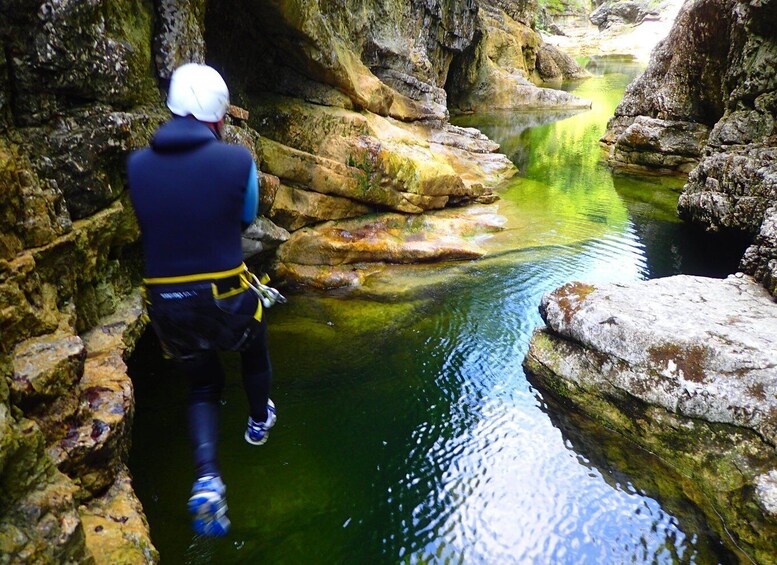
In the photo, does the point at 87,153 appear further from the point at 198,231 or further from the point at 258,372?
the point at 258,372

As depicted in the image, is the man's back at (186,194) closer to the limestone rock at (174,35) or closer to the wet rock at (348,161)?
the limestone rock at (174,35)

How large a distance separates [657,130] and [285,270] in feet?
51.5

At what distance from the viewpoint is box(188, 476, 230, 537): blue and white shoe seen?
3285 millimetres

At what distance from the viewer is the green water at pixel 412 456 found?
4.79m

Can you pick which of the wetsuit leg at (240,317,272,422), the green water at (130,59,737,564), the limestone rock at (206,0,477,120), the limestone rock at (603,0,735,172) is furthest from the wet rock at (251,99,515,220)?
the limestone rock at (603,0,735,172)

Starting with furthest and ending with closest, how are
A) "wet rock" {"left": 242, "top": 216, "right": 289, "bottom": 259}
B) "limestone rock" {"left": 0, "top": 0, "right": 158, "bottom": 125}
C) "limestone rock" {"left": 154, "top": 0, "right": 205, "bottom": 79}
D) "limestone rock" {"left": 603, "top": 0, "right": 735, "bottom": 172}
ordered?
"limestone rock" {"left": 603, "top": 0, "right": 735, "bottom": 172}
"wet rock" {"left": 242, "top": 216, "right": 289, "bottom": 259}
"limestone rock" {"left": 154, "top": 0, "right": 205, "bottom": 79}
"limestone rock" {"left": 0, "top": 0, "right": 158, "bottom": 125}

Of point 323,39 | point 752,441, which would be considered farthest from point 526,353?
point 323,39

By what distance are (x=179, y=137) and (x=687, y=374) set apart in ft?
18.2

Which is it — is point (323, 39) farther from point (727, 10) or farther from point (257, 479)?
point (727, 10)

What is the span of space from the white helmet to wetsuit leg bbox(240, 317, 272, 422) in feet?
4.80

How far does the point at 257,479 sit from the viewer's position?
5.25m

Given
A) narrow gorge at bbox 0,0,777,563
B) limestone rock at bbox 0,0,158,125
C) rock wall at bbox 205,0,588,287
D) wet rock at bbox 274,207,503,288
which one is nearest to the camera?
narrow gorge at bbox 0,0,777,563

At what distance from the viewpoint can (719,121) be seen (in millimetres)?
12836

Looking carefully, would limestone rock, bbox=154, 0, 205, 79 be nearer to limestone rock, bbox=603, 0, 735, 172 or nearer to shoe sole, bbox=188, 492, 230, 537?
shoe sole, bbox=188, 492, 230, 537
